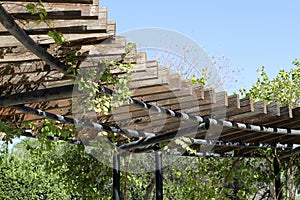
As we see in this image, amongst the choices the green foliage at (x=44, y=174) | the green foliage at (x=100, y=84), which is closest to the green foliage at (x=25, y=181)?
the green foliage at (x=44, y=174)

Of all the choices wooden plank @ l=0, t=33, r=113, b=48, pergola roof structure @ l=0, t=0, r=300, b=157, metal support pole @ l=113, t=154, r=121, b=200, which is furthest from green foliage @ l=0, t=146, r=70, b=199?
wooden plank @ l=0, t=33, r=113, b=48

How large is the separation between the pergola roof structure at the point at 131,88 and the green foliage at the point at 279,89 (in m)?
1.94

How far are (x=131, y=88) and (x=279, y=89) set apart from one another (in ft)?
17.8

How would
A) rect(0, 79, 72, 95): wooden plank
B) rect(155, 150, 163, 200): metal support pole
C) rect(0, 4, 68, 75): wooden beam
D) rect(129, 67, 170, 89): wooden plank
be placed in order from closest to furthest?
1. rect(0, 4, 68, 75): wooden beam
2. rect(129, 67, 170, 89): wooden plank
3. rect(0, 79, 72, 95): wooden plank
4. rect(155, 150, 163, 200): metal support pole

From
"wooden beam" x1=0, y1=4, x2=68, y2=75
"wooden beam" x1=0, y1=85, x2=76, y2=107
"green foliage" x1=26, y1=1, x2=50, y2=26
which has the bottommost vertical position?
"wooden beam" x1=0, y1=85, x2=76, y2=107

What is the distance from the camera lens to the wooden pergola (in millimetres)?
2826

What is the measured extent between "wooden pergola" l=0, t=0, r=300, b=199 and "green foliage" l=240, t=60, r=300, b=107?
173 cm

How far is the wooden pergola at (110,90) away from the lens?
9.27 feet

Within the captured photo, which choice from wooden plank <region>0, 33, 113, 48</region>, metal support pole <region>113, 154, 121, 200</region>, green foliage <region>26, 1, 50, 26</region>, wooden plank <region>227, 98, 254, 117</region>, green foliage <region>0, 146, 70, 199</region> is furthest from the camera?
green foliage <region>0, 146, 70, 199</region>

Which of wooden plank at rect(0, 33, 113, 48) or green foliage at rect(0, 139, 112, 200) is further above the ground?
wooden plank at rect(0, 33, 113, 48)

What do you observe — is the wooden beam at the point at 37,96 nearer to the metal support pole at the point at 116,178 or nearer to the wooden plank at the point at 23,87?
the wooden plank at the point at 23,87

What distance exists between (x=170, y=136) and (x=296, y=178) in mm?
3456

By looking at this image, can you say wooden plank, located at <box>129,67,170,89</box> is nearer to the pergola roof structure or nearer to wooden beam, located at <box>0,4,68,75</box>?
the pergola roof structure

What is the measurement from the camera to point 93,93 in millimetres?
3555
